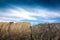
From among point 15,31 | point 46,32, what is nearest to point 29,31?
point 15,31

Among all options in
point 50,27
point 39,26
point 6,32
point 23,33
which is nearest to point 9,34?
point 6,32

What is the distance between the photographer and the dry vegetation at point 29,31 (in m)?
6.71

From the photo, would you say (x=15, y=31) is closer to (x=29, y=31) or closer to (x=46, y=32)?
(x=29, y=31)

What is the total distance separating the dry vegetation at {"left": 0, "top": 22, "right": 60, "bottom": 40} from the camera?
671cm

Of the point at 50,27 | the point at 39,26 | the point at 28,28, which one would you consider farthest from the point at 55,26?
the point at 28,28

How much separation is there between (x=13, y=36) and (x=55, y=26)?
177 cm

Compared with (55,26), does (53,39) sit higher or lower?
lower

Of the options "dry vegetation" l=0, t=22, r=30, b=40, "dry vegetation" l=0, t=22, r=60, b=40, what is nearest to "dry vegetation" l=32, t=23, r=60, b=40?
"dry vegetation" l=0, t=22, r=60, b=40

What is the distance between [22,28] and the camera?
675 cm

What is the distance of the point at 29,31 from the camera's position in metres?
6.75

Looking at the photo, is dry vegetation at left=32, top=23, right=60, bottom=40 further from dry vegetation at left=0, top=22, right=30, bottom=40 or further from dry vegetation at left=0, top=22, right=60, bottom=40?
dry vegetation at left=0, top=22, right=30, bottom=40

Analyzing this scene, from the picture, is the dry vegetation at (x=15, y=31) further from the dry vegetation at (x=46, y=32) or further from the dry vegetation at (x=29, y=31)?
the dry vegetation at (x=46, y=32)

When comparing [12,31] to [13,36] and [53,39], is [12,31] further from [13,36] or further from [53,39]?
[53,39]

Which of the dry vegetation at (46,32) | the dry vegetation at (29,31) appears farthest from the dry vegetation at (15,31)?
the dry vegetation at (46,32)
